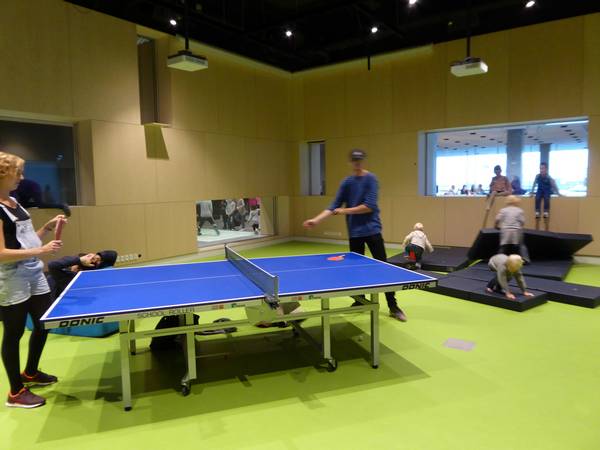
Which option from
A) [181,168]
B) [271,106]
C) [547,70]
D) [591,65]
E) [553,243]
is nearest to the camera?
[553,243]

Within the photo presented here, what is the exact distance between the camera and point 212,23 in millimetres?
8297

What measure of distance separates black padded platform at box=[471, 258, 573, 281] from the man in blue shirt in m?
2.87

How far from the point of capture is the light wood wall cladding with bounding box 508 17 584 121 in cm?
809

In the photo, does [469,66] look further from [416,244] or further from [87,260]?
[87,260]

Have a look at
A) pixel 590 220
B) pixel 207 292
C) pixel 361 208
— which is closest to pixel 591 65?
pixel 590 220

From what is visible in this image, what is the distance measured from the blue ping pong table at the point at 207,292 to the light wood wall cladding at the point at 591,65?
650cm

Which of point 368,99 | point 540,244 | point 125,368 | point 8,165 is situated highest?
point 368,99

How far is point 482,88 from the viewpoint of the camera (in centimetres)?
902

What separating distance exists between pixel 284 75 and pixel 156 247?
5652 millimetres

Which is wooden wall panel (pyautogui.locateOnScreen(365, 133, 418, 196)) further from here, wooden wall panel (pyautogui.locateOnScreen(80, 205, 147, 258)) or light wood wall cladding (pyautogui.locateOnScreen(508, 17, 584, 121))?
wooden wall panel (pyautogui.locateOnScreen(80, 205, 147, 258))

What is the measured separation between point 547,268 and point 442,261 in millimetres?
1599

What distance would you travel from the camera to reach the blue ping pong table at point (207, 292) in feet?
8.90

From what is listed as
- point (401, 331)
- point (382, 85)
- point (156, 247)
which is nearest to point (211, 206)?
point (156, 247)

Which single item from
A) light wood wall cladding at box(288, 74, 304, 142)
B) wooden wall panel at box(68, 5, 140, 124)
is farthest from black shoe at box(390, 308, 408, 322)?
light wood wall cladding at box(288, 74, 304, 142)
